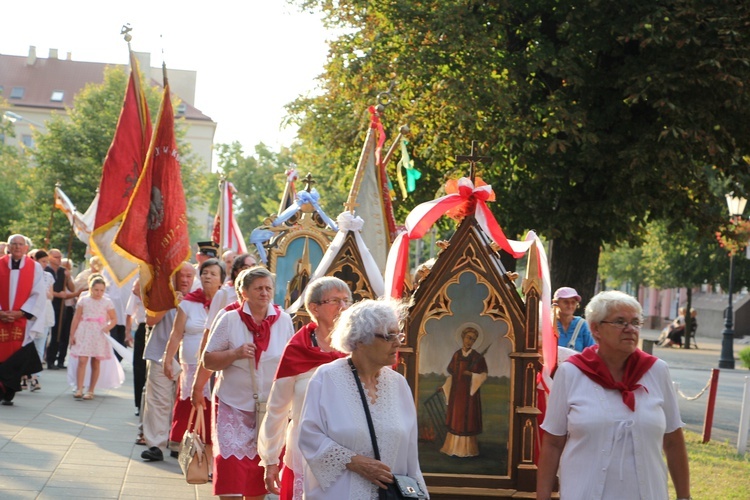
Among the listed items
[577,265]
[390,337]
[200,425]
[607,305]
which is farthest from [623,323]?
[577,265]

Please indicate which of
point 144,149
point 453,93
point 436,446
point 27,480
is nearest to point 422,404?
point 436,446

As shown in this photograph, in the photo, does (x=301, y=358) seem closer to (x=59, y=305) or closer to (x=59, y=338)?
(x=59, y=305)

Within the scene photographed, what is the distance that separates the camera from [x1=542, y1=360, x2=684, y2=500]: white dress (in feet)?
17.5

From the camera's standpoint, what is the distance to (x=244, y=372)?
7.38 m

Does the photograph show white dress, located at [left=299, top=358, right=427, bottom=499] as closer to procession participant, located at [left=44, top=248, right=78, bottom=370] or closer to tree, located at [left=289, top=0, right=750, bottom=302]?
tree, located at [left=289, top=0, right=750, bottom=302]

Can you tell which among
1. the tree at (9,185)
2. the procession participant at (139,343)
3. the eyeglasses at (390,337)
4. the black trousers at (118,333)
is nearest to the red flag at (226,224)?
the black trousers at (118,333)

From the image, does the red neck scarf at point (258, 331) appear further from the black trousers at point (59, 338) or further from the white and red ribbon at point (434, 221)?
the black trousers at point (59, 338)

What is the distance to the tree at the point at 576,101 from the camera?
1800 centimetres

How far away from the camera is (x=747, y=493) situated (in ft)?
35.8

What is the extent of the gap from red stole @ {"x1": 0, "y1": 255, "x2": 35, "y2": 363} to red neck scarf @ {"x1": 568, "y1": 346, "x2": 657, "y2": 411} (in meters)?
10.4

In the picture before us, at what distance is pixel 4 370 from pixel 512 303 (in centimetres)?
788

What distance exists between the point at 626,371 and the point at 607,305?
32 centimetres

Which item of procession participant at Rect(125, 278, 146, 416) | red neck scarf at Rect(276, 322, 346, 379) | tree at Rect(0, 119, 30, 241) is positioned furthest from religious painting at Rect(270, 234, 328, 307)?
tree at Rect(0, 119, 30, 241)

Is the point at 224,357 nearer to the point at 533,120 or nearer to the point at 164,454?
the point at 164,454
